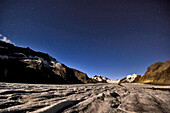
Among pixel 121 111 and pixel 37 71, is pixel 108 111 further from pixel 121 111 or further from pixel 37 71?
pixel 37 71

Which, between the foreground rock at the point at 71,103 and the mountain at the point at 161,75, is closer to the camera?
the foreground rock at the point at 71,103

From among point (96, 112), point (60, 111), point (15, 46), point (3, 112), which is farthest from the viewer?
point (15, 46)

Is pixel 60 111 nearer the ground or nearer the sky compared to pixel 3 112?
nearer the ground

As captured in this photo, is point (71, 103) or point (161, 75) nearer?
point (71, 103)

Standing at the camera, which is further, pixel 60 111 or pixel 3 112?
pixel 60 111

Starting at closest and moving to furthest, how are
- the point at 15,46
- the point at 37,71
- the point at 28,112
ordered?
the point at 28,112
the point at 37,71
the point at 15,46

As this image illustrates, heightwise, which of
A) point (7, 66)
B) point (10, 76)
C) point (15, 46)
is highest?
point (15, 46)

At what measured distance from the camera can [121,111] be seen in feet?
6.30

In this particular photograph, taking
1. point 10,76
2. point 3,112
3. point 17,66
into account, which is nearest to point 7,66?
point 17,66

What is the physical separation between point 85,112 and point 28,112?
117 cm

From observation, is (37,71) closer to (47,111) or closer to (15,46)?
(15,46)

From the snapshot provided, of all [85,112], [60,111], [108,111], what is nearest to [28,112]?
[60,111]

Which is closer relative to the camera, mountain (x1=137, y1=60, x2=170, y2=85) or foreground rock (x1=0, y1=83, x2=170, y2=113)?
foreground rock (x1=0, y1=83, x2=170, y2=113)

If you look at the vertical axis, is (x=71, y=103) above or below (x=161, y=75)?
below
